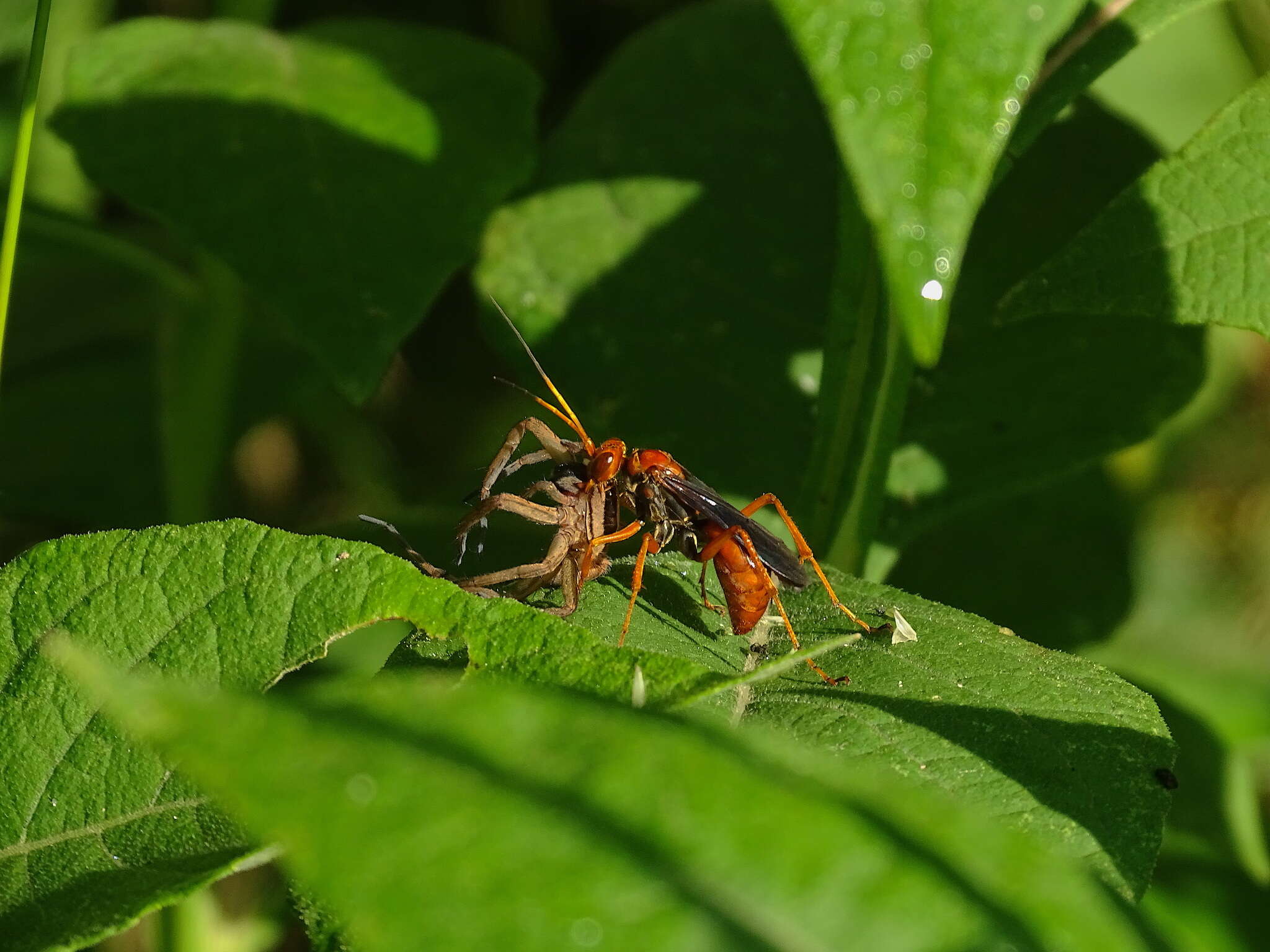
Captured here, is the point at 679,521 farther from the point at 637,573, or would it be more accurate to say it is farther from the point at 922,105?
the point at 922,105

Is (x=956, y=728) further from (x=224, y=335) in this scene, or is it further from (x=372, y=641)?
(x=224, y=335)

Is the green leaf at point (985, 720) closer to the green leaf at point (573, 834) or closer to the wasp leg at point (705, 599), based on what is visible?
the wasp leg at point (705, 599)

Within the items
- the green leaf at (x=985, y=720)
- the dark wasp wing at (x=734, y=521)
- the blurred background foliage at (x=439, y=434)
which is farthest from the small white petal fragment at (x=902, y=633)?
the blurred background foliage at (x=439, y=434)

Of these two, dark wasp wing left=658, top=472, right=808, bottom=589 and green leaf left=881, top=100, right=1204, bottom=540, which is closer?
dark wasp wing left=658, top=472, right=808, bottom=589

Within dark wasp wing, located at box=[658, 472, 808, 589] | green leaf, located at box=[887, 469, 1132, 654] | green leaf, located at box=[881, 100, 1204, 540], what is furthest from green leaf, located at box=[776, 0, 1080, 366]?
green leaf, located at box=[887, 469, 1132, 654]

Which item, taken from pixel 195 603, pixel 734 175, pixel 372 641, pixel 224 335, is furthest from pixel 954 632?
pixel 224 335

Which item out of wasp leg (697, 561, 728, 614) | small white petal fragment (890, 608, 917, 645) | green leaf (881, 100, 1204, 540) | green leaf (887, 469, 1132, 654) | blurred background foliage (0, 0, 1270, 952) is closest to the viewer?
small white petal fragment (890, 608, 917, 645)

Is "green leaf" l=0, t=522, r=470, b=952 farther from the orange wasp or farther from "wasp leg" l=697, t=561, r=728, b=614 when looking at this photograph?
"wasp leg" l=697, t=561, r=728, b=614
